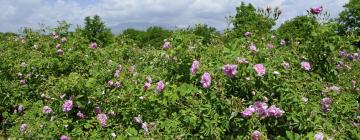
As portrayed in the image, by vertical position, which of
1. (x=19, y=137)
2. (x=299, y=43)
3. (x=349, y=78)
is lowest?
(x=19, y=137)

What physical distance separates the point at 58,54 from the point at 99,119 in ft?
9.45

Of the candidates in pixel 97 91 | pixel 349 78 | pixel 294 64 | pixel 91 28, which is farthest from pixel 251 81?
pixel 91 28

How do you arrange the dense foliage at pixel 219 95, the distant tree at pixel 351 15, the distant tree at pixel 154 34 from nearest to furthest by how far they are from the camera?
1. the dense foliage at pixel 219 95
2. the distant tree at pixel 351 15
3. the distant tree at pixel 154 34

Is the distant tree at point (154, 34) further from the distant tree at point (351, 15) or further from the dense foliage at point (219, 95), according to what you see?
the dense foliage at point (219, 95)

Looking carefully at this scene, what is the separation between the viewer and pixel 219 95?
396 centimetres

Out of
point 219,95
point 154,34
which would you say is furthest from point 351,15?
point 219,95

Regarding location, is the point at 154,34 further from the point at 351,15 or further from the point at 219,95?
the point at 219,95

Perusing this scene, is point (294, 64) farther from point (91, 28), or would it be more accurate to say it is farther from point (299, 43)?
point (91, 28)

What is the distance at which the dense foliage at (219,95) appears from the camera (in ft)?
12.8

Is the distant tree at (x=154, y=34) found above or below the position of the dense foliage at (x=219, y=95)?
below

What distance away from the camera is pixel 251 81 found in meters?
3.96

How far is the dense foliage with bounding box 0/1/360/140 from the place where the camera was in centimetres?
390

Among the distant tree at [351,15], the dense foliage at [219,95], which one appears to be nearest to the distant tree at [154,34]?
the distant tree at [351,15]

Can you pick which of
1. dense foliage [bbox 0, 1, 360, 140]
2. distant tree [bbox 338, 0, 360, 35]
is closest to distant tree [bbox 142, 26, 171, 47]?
distant tree [bbox 338, 0, 360, 35]
